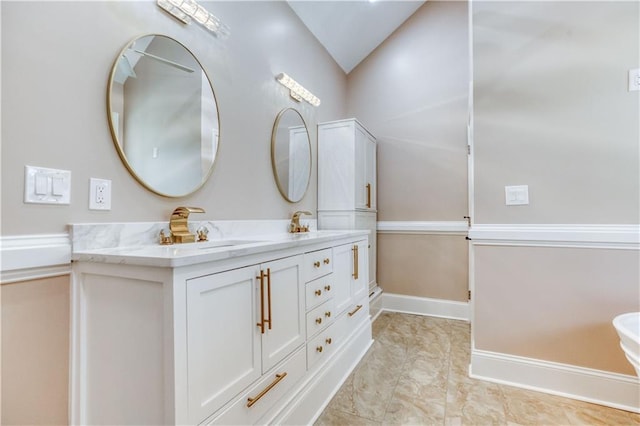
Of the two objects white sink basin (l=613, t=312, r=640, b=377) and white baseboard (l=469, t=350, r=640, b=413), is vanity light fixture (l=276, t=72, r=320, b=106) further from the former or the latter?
white sink basin (l=613, t=312, r=640, b=377)

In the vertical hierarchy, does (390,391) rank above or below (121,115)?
below

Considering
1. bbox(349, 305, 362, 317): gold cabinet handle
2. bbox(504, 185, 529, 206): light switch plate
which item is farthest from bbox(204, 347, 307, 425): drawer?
bbox(504, 185, 529, 206): light switch plate

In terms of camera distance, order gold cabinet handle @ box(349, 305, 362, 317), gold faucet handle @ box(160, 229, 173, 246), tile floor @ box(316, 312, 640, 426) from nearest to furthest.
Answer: gold faucet handle @ box(160, 229, 173, 246), tile floor @ box(316, 312, 640, 426), gold cabinet handle @ box(349, 305, 362, 317)

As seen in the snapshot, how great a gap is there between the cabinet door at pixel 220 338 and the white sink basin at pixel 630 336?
5.07ft

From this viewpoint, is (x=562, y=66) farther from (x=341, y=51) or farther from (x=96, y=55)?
(x=96, y=55)

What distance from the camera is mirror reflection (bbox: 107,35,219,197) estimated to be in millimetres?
1304

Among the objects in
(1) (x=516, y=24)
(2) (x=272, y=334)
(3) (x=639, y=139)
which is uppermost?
(1) (x=516, y=24)

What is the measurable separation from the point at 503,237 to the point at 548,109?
0.82 m

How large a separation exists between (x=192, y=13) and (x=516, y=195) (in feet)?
7.00

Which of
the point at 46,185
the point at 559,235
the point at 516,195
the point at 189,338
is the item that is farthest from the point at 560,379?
the point at 46,185

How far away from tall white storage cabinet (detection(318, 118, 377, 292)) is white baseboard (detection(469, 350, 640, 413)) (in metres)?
1.45

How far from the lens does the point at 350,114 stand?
3.71 meters

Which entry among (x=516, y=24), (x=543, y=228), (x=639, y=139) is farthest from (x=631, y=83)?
(x=543, y=228)

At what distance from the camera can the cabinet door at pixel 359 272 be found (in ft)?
7.36
